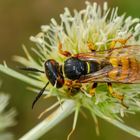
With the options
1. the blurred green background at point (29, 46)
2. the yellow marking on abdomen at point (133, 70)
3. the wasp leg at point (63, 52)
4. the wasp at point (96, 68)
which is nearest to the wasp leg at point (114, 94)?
the wasp at point (96, 68)

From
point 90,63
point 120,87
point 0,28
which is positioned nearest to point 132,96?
point 120,87

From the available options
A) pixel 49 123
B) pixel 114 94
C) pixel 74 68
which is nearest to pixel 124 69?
pixel 114 94

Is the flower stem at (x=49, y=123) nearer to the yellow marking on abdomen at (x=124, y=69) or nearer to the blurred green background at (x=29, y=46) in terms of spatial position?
the yellow marking on abdomen at (x=124, y=69)

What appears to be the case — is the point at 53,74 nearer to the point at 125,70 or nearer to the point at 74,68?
the point at 74,68

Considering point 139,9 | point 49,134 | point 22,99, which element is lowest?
point 49,134

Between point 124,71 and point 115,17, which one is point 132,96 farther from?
point 115,17

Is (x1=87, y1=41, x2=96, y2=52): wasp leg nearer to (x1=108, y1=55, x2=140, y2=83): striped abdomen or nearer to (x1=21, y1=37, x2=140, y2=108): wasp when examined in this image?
(x1=21, y1=37, x2=140, y2=108): wasp

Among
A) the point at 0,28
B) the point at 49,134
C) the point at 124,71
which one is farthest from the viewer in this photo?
the point at 0,28
